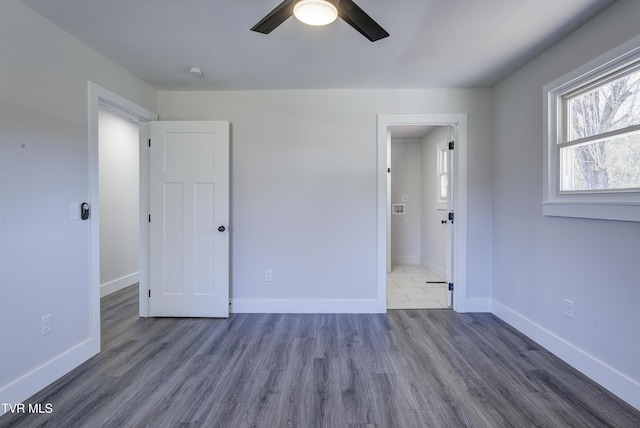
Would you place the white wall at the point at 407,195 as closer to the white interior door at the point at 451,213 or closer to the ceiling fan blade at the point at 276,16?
the white interior door at the point at 451,213

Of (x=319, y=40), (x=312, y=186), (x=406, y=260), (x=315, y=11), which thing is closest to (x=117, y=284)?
(x=312, y=186)

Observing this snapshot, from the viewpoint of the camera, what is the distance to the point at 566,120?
2246 mm

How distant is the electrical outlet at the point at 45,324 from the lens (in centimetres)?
187

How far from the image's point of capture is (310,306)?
3.13m

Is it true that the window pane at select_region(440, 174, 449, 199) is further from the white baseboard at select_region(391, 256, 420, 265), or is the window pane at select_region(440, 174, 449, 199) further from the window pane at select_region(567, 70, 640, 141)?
the window pane at select_region(567, 70, 640, 141)

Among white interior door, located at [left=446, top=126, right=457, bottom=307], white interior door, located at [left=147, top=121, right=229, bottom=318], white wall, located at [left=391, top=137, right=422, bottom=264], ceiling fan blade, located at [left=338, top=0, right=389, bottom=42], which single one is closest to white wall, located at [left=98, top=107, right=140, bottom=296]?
white interior door, located at [left=147, top=121, right=229, bottom=318]

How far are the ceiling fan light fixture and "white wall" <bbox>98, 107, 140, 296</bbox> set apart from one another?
328 centimetres

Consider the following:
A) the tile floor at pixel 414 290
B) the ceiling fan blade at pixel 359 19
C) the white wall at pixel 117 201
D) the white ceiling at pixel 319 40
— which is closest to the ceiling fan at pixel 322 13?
the ceiling fan blade at pixel 359 19

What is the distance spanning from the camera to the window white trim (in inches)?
66.9

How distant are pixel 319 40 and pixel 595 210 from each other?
7.49ft

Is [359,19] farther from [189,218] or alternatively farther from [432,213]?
[432,213]

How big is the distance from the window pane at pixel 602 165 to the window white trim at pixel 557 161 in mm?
64

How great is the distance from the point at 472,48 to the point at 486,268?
7.24 ft

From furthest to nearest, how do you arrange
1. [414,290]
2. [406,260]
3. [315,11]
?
[406,260] → [414,290] → [315,11]
